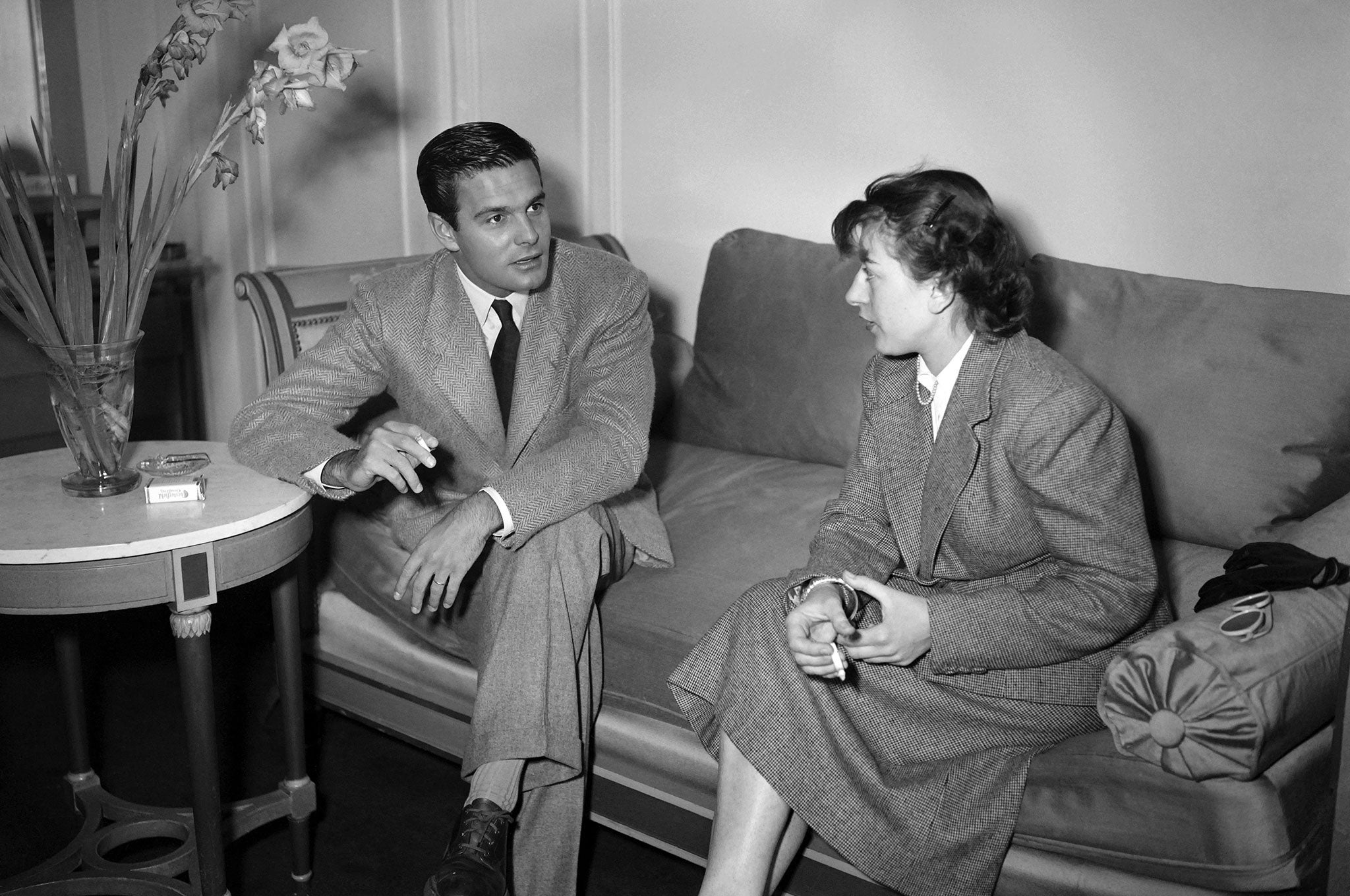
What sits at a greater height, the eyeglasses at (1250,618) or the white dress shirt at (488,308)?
the white dress shirt at (488,308)

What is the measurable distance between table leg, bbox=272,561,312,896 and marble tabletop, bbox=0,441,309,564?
0.66ft

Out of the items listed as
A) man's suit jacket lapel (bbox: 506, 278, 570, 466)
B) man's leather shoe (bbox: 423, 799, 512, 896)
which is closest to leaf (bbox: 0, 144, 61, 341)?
man's suit jacket lapel (bbox: 506, 278, 570, 466)

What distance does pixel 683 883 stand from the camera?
2139mm

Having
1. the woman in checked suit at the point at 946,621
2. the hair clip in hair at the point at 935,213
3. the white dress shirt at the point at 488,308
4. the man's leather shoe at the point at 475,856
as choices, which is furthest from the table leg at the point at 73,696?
the hair clip in hair at the point at 935,213

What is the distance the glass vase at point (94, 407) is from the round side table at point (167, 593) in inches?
1.5

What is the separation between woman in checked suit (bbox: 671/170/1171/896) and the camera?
5.32ft

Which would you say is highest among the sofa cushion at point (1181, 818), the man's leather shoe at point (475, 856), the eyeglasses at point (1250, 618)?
the eyeglasses at point (1250, 618)

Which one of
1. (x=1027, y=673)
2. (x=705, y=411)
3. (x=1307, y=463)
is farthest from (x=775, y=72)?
(x=1027, y=673)

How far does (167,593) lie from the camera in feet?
5.80

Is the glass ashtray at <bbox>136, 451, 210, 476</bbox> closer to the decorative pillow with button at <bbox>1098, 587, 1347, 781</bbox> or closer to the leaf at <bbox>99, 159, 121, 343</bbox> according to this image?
the leaf at <bbox>99, 159, 121, 343</bbox>

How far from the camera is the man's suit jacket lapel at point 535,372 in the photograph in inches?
85.0

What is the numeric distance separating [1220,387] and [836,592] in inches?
35.2

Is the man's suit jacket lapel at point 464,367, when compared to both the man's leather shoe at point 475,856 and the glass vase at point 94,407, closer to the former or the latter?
the glass vase at point 94,407

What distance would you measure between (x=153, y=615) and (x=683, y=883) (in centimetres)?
177
